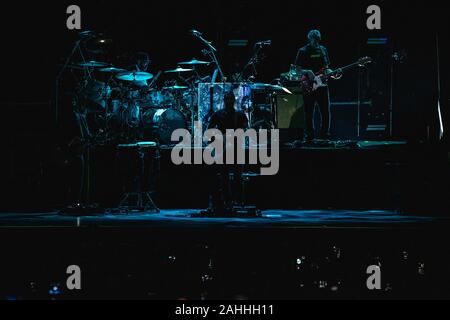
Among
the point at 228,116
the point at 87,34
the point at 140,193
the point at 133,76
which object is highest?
the point at 87,34

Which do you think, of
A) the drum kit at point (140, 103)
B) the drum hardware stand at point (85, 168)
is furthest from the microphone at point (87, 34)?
the drum hardware stand at point (85, 168)

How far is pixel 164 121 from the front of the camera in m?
11.1

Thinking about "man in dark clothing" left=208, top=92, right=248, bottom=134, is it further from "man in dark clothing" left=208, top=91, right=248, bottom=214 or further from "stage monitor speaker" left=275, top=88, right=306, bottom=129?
"stage monitor speaker" left=275, top=88, right=306, bottom=129

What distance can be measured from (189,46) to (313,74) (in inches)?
99.5

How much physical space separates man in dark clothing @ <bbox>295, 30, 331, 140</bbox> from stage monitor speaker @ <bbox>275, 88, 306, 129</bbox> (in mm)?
1106

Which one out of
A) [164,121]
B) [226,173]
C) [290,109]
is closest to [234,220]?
[226,173]

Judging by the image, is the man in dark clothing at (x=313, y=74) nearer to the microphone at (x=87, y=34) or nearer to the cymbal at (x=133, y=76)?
the cymbal at (x=133, y=76)

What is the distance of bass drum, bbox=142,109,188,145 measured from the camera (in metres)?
11.0

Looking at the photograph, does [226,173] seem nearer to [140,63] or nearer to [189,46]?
[140,63]

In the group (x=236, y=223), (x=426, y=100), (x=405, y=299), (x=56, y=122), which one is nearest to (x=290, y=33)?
(x=426, y=100)

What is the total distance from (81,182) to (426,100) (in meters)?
5.27

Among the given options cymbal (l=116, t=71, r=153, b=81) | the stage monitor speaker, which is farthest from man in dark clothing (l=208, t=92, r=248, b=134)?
the stage monitor speaker

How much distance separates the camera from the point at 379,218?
26.1 ft

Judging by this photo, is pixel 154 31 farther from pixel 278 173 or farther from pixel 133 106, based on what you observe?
pixel 278 173
